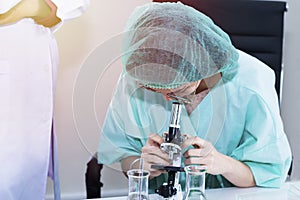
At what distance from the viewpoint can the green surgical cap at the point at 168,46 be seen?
789mm

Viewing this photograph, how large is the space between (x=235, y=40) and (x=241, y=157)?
0.56m

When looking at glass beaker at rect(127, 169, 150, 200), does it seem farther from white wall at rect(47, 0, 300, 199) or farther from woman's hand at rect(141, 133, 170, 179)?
white wall at rect(47, 0, 300, 199)

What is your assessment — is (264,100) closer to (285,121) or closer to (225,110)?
(225,110)

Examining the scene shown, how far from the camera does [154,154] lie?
86 cm

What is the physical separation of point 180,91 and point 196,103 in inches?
4.2

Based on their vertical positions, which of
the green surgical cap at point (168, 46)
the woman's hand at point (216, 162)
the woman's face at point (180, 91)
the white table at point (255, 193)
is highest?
the green surgical cap at point (168, 46)

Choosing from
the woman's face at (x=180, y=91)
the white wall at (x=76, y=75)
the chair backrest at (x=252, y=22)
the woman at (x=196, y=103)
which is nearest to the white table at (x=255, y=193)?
the woman at (x=196, y=103)

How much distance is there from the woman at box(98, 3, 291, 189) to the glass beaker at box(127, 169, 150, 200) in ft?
0.19

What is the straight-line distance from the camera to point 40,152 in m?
1.09

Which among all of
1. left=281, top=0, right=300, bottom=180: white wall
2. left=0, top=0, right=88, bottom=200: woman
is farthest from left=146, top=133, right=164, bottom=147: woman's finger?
left=281, top=0, right=300, bottom=180: white wall

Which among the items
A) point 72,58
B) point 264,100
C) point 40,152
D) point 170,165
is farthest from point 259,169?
point 72,58

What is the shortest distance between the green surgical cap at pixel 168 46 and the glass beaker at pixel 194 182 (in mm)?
179

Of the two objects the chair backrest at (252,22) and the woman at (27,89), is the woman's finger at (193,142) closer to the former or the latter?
the woman at (27,89)

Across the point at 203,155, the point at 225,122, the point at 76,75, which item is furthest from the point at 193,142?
the point at 76,75
